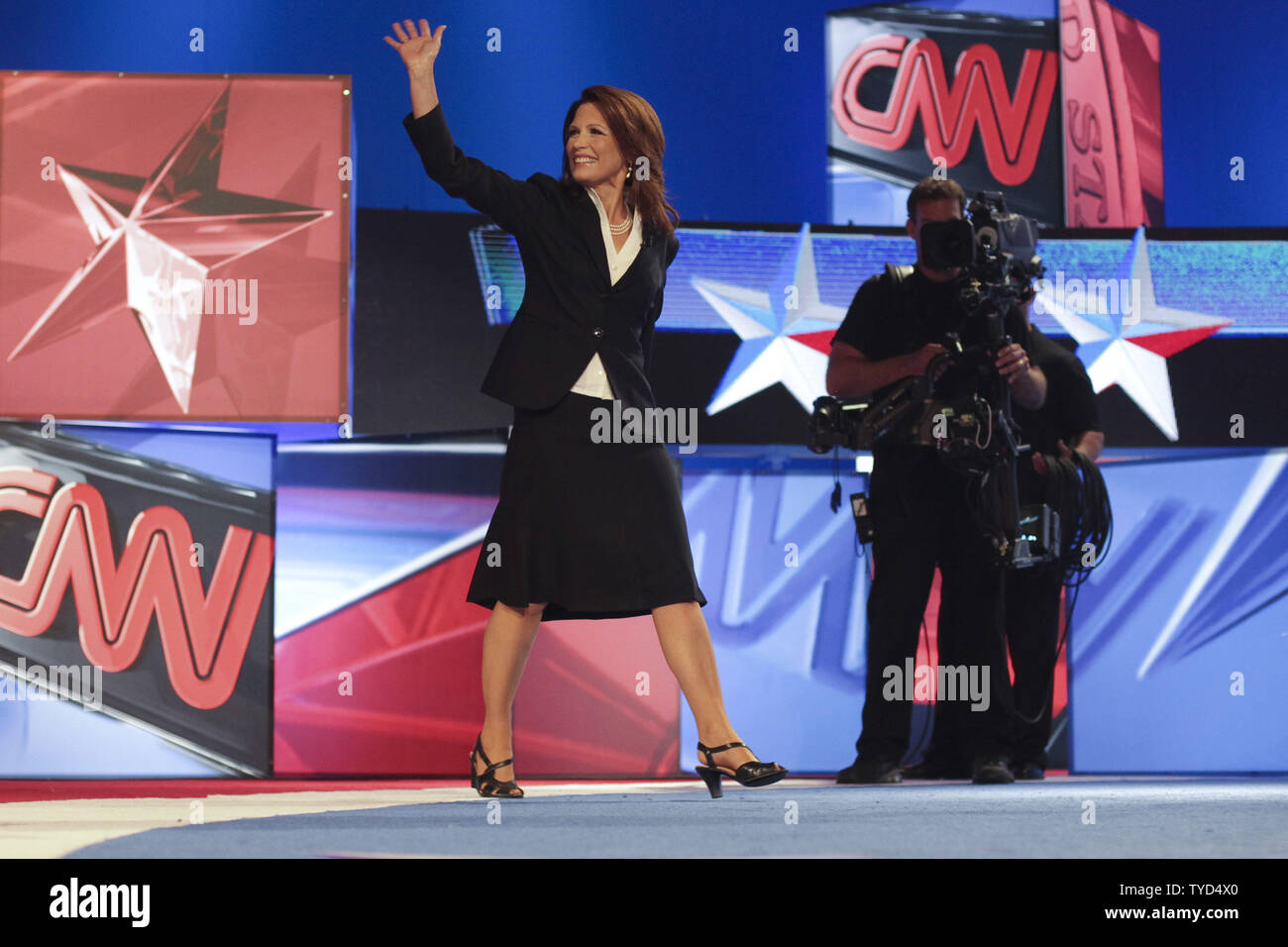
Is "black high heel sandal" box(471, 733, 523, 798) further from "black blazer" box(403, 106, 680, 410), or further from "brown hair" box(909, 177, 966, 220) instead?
"brown hair" box(909, 177, 966, 220)

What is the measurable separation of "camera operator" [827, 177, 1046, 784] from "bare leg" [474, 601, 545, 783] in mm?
1046

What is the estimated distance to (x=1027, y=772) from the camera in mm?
3635

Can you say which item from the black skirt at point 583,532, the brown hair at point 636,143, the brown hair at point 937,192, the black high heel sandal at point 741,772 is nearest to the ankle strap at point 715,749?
the black high heel sandal at point 741,772

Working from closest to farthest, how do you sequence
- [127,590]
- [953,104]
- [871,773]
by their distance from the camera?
[871,773] → [127,590] → [953,104]

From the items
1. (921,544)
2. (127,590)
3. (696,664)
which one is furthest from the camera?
(127,590)

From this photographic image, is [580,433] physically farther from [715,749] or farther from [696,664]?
[715,749]

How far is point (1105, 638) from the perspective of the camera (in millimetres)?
4699

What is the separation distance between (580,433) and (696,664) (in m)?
0.48

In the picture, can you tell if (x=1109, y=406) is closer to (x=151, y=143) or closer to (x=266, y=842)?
(x=151, y=143)

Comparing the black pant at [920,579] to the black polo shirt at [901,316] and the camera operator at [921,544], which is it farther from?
the black polo shirt at [901,316]

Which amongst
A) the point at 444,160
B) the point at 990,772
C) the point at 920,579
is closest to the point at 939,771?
the point at 990,772

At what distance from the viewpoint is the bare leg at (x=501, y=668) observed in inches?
106

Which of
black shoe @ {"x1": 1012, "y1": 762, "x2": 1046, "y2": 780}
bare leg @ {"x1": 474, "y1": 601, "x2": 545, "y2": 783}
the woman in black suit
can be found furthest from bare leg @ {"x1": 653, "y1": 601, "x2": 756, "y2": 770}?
black shoe @ {"x1": 1012, "y1": 762, "x2": 1046, "y2": 780}
